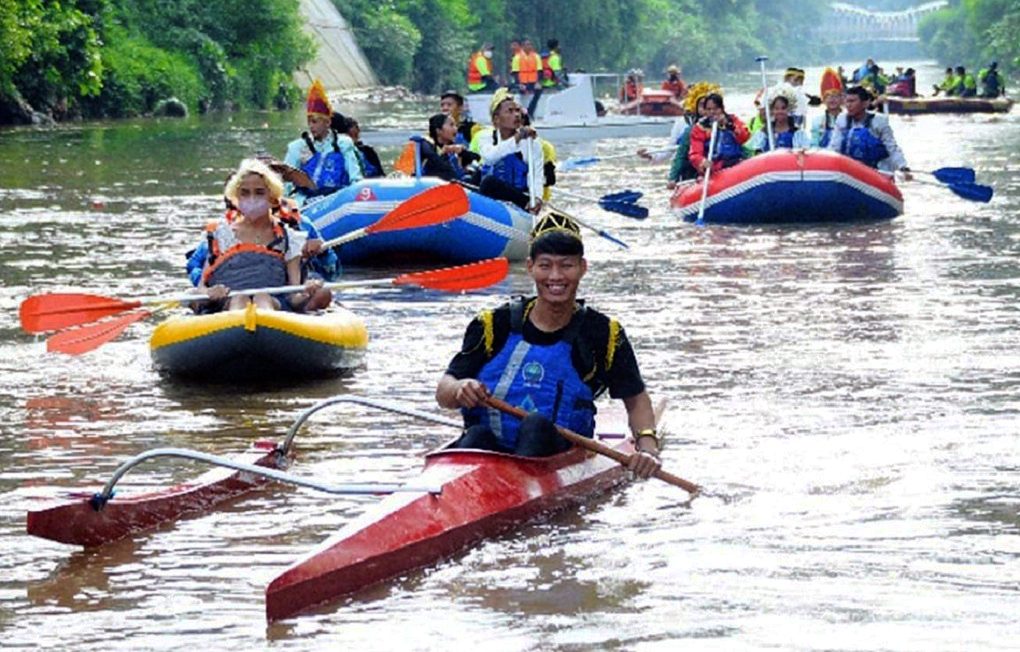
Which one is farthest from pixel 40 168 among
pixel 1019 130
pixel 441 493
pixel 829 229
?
pixel 441 493

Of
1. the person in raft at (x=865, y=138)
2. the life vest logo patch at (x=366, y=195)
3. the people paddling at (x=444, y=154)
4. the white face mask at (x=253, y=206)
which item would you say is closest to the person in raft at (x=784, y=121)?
the person in raft at (x=865, y=138)

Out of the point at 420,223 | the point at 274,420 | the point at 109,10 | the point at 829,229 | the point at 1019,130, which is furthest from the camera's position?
the point at 109,10

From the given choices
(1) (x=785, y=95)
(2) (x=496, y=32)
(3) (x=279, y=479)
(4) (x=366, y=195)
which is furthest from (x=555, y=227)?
(2) (x=496, y=32)

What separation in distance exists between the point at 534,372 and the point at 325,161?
858cm

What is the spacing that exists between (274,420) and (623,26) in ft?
232

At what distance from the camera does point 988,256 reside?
52.5 feet

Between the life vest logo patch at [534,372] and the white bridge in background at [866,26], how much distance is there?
16174 centimetres

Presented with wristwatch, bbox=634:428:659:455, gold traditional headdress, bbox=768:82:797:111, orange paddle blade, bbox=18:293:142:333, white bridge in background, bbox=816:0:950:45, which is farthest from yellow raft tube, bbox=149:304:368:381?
white bridge in background, bbox=816:0:950:45

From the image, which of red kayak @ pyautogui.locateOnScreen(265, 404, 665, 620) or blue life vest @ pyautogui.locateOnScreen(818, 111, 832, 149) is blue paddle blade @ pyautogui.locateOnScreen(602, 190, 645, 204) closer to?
blue life vest @ pyautogui.locateOnScreen(818, 111, 832, 149)

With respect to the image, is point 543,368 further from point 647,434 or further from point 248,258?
point 248,258

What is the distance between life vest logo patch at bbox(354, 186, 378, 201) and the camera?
14.9 m

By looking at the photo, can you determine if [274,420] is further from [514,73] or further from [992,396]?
[514,73]

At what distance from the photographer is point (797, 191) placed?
1825 cm

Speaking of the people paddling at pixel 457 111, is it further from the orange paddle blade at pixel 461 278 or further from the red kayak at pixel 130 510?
the red kayak at pixel 130 510
